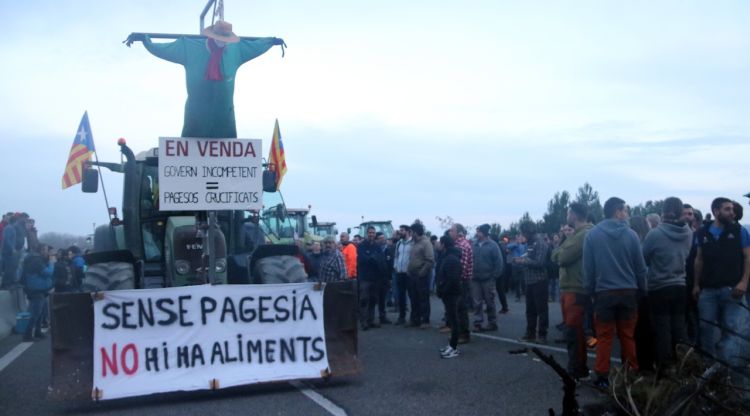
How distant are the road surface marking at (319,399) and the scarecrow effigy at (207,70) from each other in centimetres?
293

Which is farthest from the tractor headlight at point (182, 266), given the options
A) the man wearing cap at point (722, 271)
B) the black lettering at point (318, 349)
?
the man wearing cap at point (722, 271)

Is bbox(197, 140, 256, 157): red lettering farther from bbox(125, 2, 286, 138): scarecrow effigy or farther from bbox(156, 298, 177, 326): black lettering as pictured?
bbox(156, 298, 177, 326): black lettering

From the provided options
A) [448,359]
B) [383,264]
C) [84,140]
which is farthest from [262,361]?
[84,140]

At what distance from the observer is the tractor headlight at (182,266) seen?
9602mm

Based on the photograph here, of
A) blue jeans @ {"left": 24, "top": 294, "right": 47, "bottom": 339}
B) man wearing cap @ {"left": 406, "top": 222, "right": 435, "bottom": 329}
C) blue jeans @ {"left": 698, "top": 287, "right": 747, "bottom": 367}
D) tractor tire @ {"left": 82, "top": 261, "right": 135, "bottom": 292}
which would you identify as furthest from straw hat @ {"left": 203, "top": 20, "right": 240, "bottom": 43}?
blue jeans @ {"left": 24, "top": 294, "right": 47, "bottom": 339}

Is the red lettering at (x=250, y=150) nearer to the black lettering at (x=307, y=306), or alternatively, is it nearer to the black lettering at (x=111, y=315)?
the black lettering at (x=307, y=306)

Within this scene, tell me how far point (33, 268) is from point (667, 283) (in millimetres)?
11373

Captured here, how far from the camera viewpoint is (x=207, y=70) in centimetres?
860

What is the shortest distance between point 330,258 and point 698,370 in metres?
11.1

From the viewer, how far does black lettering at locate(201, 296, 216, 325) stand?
26.1ft

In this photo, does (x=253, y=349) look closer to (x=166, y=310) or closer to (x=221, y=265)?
(x=166, y=310)

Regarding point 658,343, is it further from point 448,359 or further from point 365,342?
point 365,342

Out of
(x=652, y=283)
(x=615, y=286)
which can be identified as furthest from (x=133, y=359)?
(x=652, y=283)

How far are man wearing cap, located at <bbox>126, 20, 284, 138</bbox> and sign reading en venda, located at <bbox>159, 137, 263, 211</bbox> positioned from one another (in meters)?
0.21
